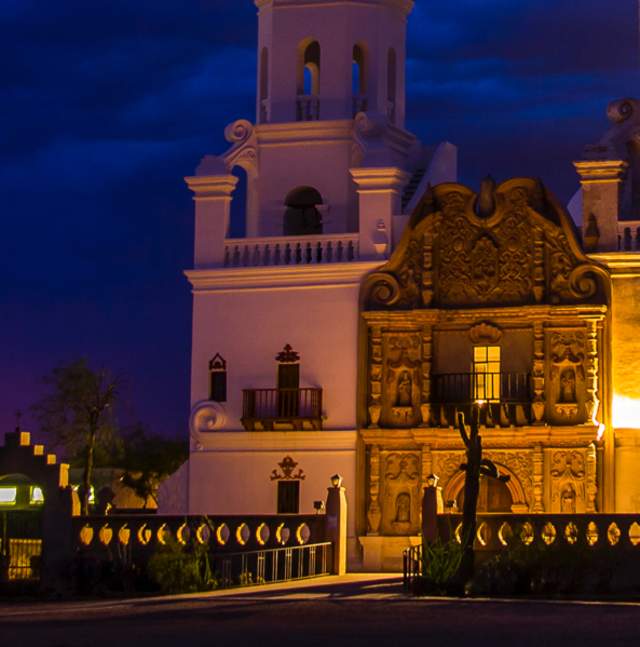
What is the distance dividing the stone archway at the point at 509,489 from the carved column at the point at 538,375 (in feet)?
4.56

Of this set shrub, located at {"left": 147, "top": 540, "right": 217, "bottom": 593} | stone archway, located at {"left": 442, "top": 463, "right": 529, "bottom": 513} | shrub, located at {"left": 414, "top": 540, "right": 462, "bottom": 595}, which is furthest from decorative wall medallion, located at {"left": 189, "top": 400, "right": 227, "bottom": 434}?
shrub, located at {"left": 414, "top": 540, "right": 462, "bottom": 595}

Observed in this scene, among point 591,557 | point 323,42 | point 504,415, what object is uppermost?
point 323,42

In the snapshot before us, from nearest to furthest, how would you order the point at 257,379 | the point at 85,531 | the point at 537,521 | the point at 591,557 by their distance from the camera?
the point at 591,557 < the point at 537,521 < the point at 85,531 < the point at 257,379

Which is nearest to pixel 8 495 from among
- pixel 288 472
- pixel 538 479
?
pixel 288 472

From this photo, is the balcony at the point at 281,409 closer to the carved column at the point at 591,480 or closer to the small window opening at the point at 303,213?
the small window opening at the point at 303,213

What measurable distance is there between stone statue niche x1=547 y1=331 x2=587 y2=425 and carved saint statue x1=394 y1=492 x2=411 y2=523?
4003 mm

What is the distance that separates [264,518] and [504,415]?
935cm

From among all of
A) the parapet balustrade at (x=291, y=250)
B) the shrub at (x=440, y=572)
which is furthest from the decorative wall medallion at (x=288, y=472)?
the shrub at (x=440, y=572)

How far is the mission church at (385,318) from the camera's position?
43094 millimetres

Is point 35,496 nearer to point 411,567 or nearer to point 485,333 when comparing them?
point 485,333

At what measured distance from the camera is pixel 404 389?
44719 millimetres

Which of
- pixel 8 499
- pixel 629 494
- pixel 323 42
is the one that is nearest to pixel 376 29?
pixel 323 42

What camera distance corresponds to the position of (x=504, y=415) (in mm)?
43375

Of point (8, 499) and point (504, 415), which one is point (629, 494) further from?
point (8, 499)
